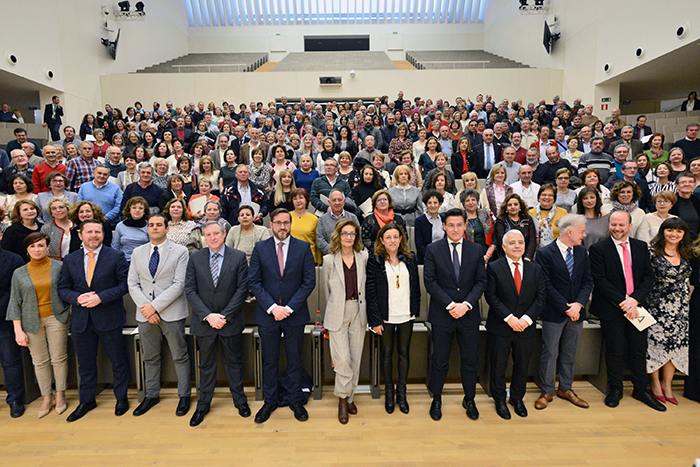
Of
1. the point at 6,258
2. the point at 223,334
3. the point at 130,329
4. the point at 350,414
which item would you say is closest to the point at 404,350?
the point at 350,414

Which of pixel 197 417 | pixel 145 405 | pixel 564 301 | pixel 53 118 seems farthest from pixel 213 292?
pixel 53 118

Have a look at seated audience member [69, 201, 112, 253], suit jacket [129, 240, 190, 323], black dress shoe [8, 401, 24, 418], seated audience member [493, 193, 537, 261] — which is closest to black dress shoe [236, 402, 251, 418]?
suit jacket [129, 240, 190, 323]

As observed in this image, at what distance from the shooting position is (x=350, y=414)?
2.81 metres

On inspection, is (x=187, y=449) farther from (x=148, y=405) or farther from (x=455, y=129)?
(x=455, y=129)

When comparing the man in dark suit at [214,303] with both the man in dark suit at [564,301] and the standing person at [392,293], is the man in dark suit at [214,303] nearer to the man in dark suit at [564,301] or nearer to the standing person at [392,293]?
the standing person at [392,293]

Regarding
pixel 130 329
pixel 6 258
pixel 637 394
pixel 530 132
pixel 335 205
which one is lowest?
pixel 637 394

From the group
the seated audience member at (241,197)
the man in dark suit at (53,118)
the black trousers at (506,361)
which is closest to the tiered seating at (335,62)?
the man in dark suit at (53,118)

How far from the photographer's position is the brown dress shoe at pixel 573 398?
287 centimetres

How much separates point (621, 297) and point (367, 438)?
1997 mm

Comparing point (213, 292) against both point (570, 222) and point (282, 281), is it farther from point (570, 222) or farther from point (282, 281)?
point (570, 222)

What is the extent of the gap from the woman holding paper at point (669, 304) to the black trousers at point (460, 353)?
4.40 feet

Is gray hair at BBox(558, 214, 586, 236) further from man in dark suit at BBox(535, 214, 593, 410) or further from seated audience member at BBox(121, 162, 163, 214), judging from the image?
seated audience member at BBox(121, 162, 163, 214)

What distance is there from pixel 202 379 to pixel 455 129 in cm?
523

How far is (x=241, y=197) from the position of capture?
4.13 m
